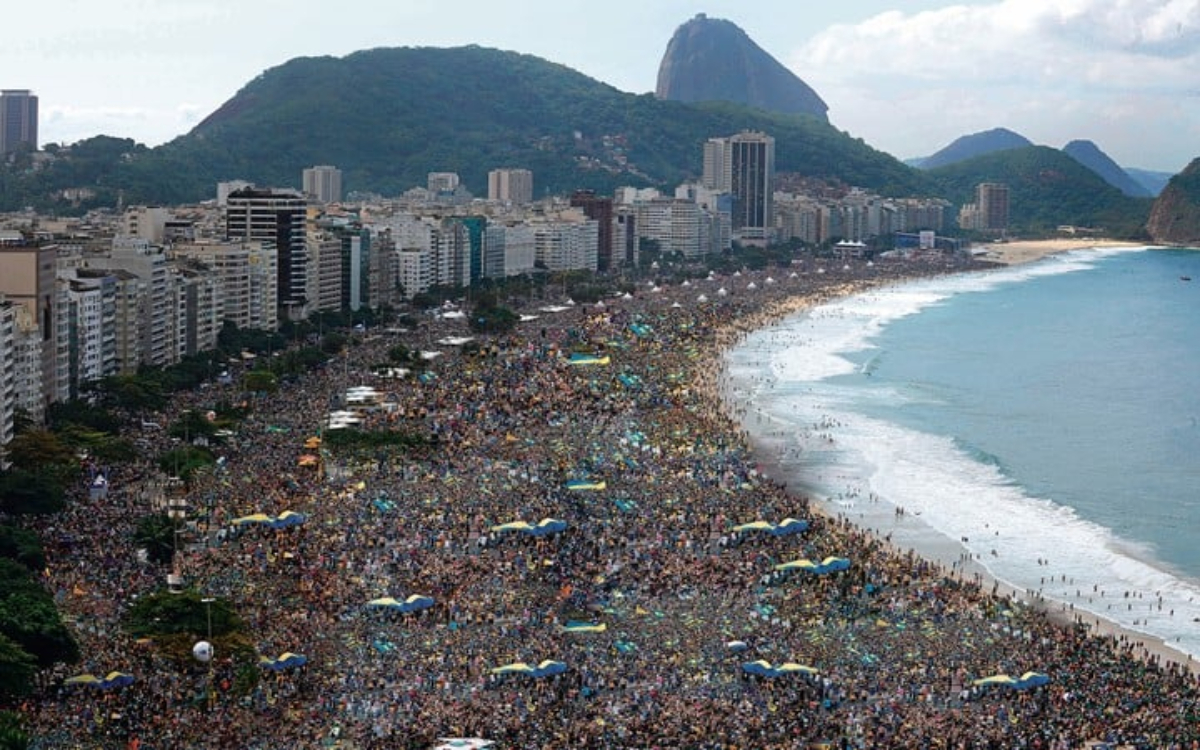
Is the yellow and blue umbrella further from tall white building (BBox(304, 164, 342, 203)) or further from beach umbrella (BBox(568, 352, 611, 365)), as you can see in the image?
tall white building (BBox(304, 164, 342, 203))

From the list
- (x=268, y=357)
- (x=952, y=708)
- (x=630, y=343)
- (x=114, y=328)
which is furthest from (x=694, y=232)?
(x=952, y=708)

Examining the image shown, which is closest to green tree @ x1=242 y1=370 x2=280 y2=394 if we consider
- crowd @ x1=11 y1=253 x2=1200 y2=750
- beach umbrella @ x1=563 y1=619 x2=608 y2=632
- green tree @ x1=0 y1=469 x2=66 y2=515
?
crowd @ x1=11 y1=253 x2=1200 y2=750

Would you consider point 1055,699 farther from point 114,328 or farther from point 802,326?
point 802,326

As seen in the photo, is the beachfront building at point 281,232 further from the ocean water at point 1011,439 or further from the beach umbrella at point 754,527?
the beach umbrella at point 754,527

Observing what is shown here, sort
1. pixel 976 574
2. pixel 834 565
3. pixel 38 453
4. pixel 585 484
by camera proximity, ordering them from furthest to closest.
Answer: pixel 585 484, pixel 38 453, pixel 976 574, pixel 834 565

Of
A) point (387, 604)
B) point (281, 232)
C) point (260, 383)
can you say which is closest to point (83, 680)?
point (387, 604)

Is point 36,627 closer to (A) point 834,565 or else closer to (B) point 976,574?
(A) point 834,565

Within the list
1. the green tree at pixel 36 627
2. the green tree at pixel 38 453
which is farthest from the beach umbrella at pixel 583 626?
the green tree at pixel 38 453
